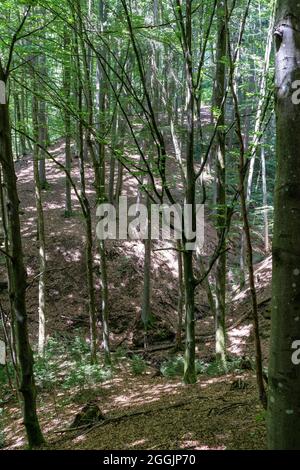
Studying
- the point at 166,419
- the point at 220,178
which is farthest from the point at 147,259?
the point at 166,419

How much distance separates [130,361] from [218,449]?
6815 millimetres

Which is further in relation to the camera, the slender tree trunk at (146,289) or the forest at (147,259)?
the slender tree trunk at (146,289)

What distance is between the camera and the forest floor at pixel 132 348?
137 inches

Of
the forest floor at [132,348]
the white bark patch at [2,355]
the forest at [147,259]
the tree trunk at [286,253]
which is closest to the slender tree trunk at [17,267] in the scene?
the forest at [147,259]

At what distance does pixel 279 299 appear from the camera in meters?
1.91

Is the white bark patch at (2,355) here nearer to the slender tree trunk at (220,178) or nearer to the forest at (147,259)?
the forest at (147,259)

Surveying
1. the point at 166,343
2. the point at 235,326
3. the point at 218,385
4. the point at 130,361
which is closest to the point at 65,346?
the point at 130,361

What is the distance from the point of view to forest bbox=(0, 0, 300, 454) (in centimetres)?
196

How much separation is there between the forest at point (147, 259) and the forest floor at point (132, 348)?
3 centimetres

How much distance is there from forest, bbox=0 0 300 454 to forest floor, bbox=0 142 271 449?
0.03 meters

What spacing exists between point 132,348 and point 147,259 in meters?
2.46

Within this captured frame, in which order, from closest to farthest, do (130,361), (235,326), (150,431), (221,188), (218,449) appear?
(218,449)
(150,431)
(221,188)
(130,361)
(235,326)

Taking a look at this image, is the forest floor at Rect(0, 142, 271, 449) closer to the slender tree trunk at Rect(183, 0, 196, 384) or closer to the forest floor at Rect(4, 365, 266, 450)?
the forest floor at Rect(4, 365, 266, 450)
